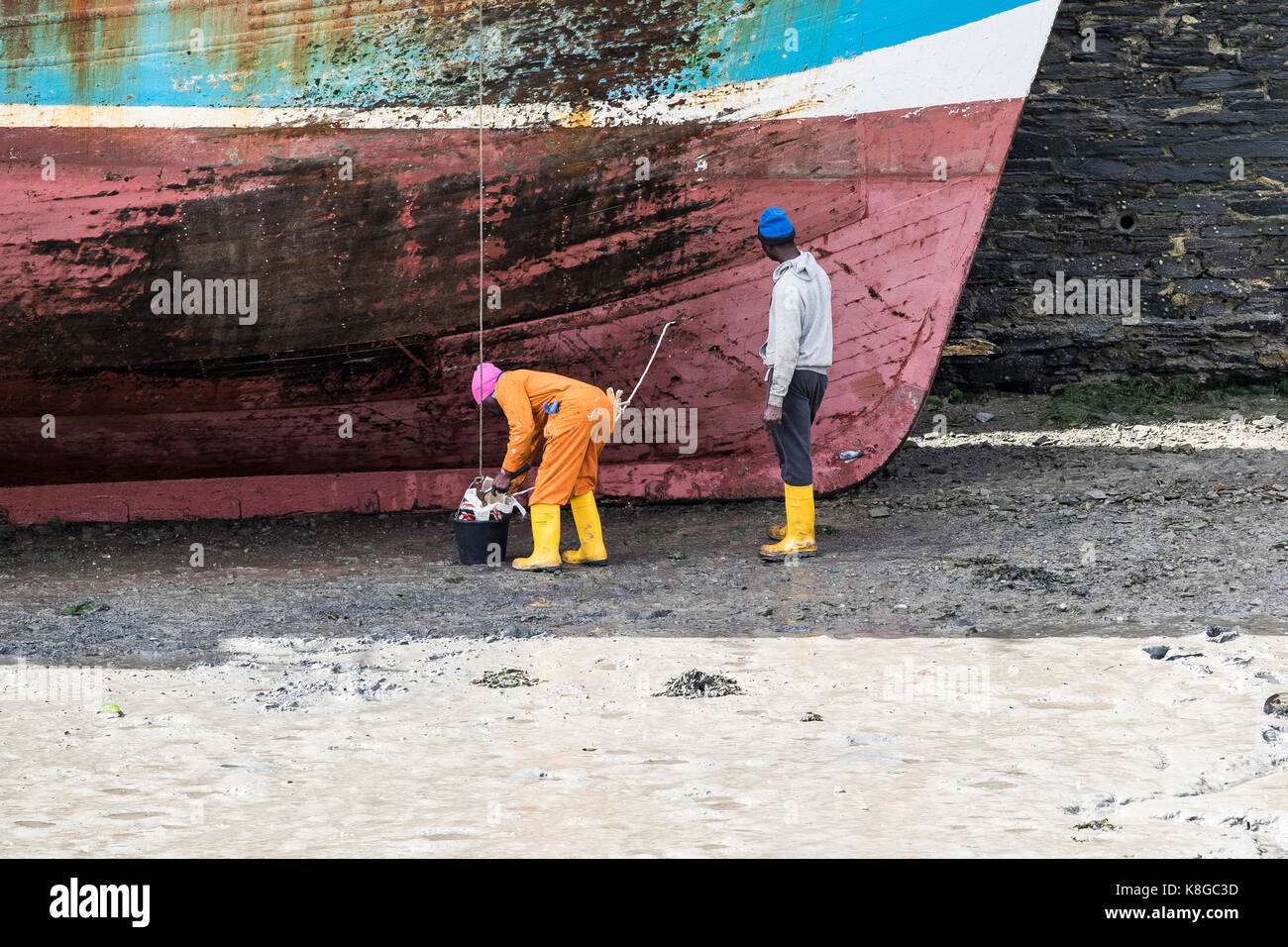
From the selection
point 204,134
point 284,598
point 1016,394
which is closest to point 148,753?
point 284,598

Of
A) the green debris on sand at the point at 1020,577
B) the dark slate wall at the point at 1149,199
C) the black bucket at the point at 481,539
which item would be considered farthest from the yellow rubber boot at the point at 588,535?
the dark slate wall at the point at 1149,199

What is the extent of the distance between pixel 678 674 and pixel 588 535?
5.62ft

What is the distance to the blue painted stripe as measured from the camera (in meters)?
5.20

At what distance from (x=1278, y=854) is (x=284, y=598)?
3.35m

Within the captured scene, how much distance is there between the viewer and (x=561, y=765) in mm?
3023

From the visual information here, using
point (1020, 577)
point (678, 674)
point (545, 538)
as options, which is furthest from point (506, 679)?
point (1020, 577)

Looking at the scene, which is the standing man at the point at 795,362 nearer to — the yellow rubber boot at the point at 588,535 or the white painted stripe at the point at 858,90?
the white painted stripe at the point at 858,90

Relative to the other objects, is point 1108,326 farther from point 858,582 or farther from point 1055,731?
point 1055,731

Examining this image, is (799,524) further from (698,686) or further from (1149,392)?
(1149,392)

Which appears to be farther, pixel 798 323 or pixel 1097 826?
pixel 798 323

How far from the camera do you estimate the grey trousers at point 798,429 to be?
209 inches

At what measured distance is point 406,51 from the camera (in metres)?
5.31

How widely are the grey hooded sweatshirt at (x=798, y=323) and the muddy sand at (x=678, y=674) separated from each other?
0.73 metres
